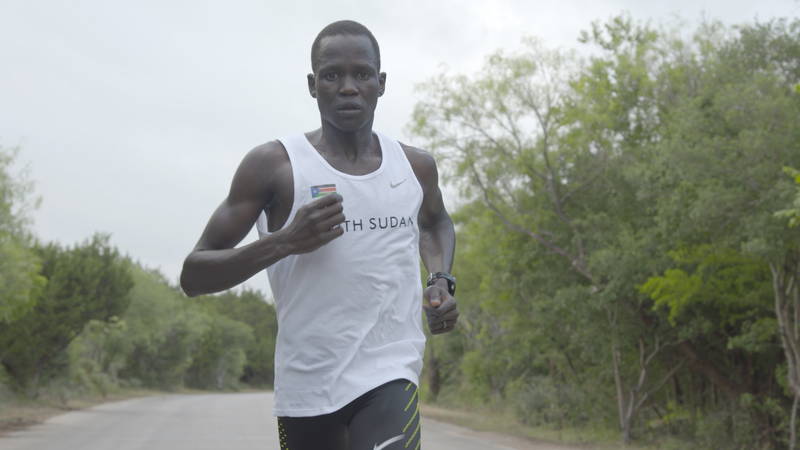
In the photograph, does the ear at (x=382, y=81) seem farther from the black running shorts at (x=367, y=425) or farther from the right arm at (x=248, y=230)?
the black running shorts at (x=367, y=425)

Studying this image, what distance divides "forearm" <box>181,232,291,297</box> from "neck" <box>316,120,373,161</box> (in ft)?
1.56

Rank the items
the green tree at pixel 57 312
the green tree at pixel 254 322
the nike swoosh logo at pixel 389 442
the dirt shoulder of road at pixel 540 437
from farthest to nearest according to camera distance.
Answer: the green tree at pixel 254 322, the green tree at pixel 57 312, the dirt shoulder of road at pixel 540 437, the nike swoosh logo at pixel 389 442

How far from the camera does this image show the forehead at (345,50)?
3205 mm

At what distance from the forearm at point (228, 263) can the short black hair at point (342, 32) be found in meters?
0.65

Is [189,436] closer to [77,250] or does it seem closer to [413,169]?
[413,169]

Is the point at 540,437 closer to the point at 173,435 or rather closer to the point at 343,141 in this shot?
the point at 173,435

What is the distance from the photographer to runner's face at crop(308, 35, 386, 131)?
3.21 meters

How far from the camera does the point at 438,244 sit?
3727mm

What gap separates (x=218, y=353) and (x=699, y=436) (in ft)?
296

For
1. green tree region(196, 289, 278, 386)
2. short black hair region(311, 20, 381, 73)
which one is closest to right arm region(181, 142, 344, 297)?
short black hair region(311, 20, 381, 73)

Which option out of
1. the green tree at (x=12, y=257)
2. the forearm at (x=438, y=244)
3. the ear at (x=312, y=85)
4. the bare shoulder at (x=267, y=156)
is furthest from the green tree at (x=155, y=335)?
the bare shoulder at (x=267, y=156)

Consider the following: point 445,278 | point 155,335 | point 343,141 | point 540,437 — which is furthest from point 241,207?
point 155,335

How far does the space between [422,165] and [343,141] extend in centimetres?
35

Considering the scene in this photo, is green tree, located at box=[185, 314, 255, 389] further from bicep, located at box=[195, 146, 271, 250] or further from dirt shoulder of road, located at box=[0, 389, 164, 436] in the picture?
bicep, located at box=[195, 146, 271, 250]
